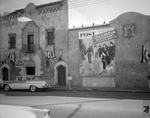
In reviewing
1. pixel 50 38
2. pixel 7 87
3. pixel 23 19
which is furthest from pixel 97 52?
pixel 23 19

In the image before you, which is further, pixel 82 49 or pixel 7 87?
pixel 82 49

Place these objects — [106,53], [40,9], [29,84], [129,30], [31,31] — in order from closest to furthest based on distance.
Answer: [29,84] < [129,30] < [106,53] < [40,9] < [31,31]

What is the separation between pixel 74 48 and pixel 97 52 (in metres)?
2.83

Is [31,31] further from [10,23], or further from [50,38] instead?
[10,23]

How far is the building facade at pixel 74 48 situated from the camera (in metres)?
15.9

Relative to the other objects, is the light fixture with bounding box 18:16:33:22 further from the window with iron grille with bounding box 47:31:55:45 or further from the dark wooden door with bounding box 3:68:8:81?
the dark wooden door with bounding box 3:68:8:81

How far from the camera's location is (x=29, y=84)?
14.8 metres

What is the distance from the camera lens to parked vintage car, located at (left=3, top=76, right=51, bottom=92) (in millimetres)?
14400

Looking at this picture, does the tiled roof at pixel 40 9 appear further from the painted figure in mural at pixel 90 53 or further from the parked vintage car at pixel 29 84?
the parked vintage car at pixel 29 84

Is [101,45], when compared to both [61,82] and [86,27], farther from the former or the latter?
[61,82]

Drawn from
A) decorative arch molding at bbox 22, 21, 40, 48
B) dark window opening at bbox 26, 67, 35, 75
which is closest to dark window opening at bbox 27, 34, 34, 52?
decorative arch molding at bbox 22, 21, 40, 48

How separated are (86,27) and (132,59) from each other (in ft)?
19.8

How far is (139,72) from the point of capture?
15.5 meters

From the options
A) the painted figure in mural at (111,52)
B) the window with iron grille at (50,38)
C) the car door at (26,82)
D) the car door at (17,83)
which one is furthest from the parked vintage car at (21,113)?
the window with iron grille at (50,38)
